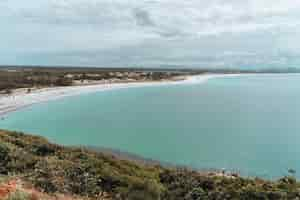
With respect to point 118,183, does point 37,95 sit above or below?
above

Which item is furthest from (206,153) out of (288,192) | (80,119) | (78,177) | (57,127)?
(80,119)

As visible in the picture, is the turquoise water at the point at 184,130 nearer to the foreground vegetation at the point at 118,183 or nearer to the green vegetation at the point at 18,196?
the foreground vegetation at the point at 118,183

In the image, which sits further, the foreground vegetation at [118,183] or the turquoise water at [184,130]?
the turquoise water at [184,130]

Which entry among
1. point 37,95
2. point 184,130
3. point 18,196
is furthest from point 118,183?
point 37,95

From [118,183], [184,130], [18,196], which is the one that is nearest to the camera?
[18,196]

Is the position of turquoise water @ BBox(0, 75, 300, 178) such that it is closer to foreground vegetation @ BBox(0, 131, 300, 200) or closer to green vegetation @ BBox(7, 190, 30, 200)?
foreground vegetation @ BBox(0, 131, 300, 200)

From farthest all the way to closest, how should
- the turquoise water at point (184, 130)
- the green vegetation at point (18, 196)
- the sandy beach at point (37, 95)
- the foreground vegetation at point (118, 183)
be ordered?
the sandy beach at point (37, 95) < the turquoise water at point (184, 130) < the foreground vegetation at point (118, 183) < the green vegetation at point (18, 196)

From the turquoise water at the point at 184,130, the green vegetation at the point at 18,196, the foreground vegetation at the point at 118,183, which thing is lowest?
the turquoise water at the point at 184,130

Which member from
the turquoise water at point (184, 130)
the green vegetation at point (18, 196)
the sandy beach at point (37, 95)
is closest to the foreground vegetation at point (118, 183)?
the green vegetation at point (18, 196)

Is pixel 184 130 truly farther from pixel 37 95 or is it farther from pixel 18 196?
pixel 37 95
